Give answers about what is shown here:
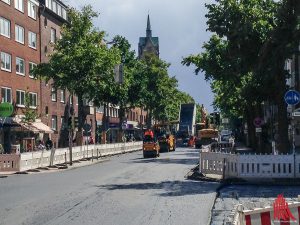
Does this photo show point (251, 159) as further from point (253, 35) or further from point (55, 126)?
point (55, 126)

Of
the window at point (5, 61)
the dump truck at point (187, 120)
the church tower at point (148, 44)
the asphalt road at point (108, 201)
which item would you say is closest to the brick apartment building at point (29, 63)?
the window at point (5, 61)

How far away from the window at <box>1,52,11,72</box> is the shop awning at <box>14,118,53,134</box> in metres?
4.38

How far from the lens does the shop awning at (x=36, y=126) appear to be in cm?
4884

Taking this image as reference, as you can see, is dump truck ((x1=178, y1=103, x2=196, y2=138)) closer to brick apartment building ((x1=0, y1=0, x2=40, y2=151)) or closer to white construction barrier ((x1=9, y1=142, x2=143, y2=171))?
white construction barrier ((x1=9, y1=142, x2=143, y2=171))

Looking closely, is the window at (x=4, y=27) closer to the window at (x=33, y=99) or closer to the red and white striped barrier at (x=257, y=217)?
the window at (x=33, y=99)

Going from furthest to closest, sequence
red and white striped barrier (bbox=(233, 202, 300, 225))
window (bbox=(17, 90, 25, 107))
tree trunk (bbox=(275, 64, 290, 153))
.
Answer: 1. window (bbox=(17, 90, 25, 107))
2. tree trunk (bbox=(275, 64, 290, 153))
3. red and white striped barrier (bbox=(233, 202, 300, 225))

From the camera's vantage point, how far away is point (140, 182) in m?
22.0

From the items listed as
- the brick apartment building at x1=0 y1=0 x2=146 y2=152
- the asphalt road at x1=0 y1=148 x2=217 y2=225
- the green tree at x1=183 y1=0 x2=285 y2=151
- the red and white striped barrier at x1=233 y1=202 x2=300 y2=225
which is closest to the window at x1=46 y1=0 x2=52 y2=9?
the brick apartment building at x1=0 y1=0 x2=146 y2=152

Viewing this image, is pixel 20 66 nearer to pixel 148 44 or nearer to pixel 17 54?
pixel 17 54

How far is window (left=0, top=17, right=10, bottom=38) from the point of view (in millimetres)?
47469

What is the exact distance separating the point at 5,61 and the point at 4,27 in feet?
9.11

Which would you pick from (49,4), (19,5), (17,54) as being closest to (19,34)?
(17,54)

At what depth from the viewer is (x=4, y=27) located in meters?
48.2

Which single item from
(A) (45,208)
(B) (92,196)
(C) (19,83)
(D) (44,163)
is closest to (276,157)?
(B) (92,196)
